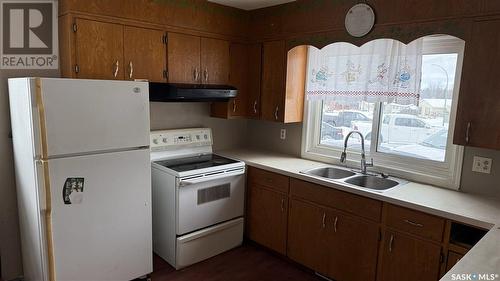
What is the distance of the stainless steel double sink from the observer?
2.66m

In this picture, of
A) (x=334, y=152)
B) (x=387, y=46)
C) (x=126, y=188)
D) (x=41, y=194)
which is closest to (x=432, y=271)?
(x=334, y=152)

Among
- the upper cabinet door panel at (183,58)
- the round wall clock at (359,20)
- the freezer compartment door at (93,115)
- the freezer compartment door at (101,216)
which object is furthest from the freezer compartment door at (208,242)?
the round wall clock at (359,20)

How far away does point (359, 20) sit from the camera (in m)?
2.60

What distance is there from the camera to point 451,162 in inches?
97.9

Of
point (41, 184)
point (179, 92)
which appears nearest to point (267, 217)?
point (179, 92)

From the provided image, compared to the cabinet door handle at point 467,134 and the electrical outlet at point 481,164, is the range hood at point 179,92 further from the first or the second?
the electrical outlet at point 481,164

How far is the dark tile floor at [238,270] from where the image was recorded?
2754mm

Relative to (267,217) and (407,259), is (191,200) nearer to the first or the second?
(267,217)

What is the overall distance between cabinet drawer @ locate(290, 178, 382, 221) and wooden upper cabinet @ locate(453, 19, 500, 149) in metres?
0.70

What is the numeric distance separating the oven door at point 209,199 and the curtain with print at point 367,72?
1073 mm

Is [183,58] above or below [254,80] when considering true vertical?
→ above

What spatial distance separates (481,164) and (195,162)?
7.31ft

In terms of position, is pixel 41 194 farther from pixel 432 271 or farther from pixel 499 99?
pixel 499 99

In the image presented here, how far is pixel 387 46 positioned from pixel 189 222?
2.08 meters
